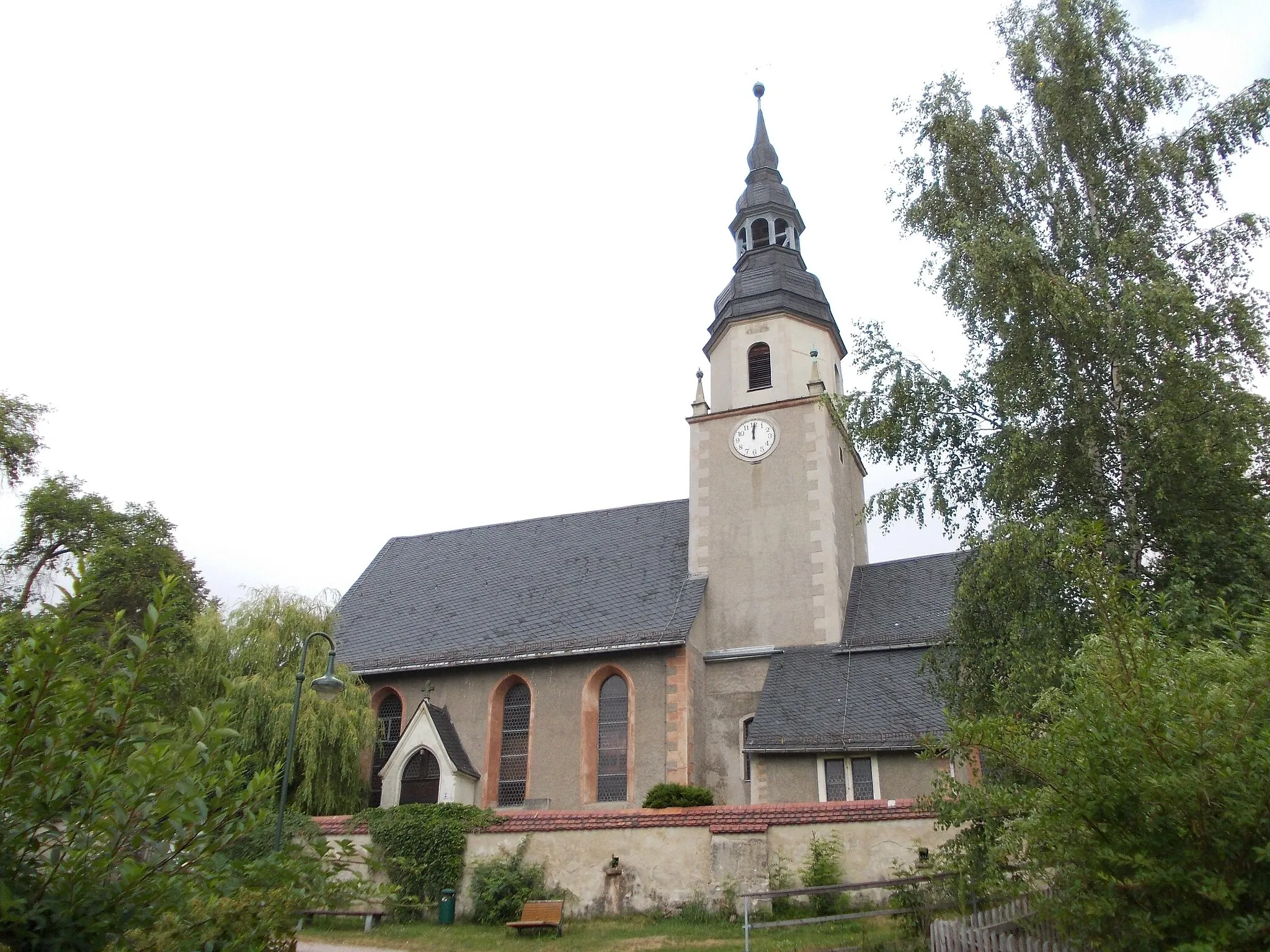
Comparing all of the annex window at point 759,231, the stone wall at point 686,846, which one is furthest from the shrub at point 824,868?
the annex window at point 759,231

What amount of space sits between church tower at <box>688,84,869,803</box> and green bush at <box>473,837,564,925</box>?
19.7 feet

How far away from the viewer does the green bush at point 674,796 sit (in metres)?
18.2

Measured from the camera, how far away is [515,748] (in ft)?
75.5

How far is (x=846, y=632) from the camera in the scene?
74.8 feet

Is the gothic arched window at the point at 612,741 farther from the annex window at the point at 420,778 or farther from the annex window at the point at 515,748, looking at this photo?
the annex window at the point at 420,778

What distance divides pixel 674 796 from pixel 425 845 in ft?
15.0

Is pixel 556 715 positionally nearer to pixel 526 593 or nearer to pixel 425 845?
pixel 526 593

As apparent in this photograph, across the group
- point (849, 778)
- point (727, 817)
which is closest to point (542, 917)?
point (727, 817)

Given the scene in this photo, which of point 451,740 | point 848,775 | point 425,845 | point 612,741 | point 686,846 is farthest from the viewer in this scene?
point 451,740

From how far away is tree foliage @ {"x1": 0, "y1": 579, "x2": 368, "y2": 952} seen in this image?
11.7 feet

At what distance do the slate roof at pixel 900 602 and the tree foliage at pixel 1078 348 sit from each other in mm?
6299

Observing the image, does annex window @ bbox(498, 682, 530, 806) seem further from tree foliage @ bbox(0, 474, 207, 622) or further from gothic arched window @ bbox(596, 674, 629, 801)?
tree foliage @ bbox(0, 474, 207, 622)

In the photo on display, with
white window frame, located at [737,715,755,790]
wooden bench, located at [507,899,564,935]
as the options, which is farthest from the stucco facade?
wooden bench, located at [507,899,564,935]

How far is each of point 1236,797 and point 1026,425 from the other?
915cm
